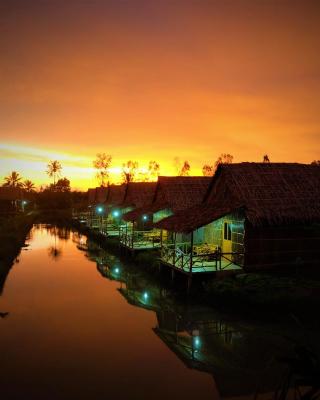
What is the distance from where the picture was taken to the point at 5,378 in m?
9.84

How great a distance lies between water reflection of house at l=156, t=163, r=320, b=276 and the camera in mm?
17663

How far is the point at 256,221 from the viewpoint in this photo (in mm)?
17156

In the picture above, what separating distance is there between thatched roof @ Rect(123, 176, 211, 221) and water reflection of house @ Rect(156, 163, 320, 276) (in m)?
5.25

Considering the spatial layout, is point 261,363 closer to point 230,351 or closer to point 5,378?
point 230,351

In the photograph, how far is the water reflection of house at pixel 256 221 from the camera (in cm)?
1766

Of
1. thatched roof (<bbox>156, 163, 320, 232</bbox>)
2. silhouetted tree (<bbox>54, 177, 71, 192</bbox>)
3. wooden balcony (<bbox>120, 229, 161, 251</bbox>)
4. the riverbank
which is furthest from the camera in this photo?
silhouetted tree (<bbox>54, 177, 71, 192</bbox>)

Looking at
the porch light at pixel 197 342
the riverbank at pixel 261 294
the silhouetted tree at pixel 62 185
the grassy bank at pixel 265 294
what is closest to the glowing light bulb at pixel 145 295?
the riverbank at pixel 261 294

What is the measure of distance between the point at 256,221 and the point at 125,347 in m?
8.71

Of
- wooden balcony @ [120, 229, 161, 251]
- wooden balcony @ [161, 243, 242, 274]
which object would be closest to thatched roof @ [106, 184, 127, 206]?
wooden balcony @ [120, 229, 161, 251]

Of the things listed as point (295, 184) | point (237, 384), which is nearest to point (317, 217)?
point (295, 184)

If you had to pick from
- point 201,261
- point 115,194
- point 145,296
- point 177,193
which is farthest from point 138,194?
point 145,296

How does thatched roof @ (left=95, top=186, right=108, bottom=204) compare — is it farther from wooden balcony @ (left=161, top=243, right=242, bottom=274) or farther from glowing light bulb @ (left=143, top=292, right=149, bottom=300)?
glowing light bulb @ (left=143, top=292, right=149, bottom=300)

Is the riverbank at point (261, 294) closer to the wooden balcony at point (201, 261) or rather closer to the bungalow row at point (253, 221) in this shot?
the wooden balcony at point (201, 261)

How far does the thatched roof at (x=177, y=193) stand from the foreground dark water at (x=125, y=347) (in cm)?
813
